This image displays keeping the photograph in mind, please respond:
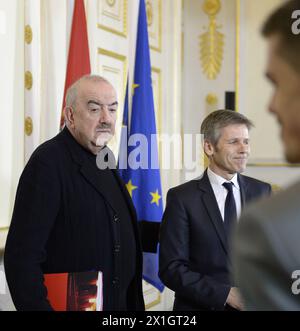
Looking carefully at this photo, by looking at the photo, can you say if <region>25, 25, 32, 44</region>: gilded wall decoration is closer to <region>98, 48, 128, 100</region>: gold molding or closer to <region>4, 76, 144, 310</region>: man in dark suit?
<region>4, 76, 144, 310</region>: man in dark suit

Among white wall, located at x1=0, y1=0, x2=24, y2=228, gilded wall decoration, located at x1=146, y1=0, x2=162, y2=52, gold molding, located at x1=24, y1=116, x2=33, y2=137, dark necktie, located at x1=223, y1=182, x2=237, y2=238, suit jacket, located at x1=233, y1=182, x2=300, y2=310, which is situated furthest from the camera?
gilded wall decoration, located at x1=146, y1=0, x2=162, y2=52

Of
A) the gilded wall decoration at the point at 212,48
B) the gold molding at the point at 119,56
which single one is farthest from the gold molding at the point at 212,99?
the gold molding at the point at 119,56

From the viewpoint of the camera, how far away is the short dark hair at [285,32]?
44 cm

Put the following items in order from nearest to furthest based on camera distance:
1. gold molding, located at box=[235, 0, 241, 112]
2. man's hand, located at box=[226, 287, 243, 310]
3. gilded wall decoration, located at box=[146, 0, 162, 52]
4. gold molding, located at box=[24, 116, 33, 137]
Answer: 1. man's hand, located at box=[226, 287, 243, 310]
2. gold molding, located at box=[24, 116, 33, 137]
3. gilded wall decoration, located at box=[146, 0, 162, 52]
4. gold molding, located at box=[235, 0, 241, 112]

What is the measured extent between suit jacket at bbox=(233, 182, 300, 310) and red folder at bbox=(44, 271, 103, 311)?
1.44m

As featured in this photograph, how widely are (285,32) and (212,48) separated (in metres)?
4.46

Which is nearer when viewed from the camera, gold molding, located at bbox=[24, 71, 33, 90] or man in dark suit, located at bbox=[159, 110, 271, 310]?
man in dark suit, located at bbox=[159, 110, 271, 310]

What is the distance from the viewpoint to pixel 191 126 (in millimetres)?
4832

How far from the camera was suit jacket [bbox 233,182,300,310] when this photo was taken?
1.28ft

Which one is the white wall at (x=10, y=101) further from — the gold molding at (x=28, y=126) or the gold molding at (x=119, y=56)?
the gold molding at (x=119, y=56)

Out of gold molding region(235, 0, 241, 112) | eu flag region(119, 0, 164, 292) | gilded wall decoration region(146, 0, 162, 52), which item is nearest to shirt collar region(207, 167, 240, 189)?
eu flag region(119, 0, 164, 292)

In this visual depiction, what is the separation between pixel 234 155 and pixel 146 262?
4.70ft

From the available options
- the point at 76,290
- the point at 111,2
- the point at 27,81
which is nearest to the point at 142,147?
the point at 111,2
